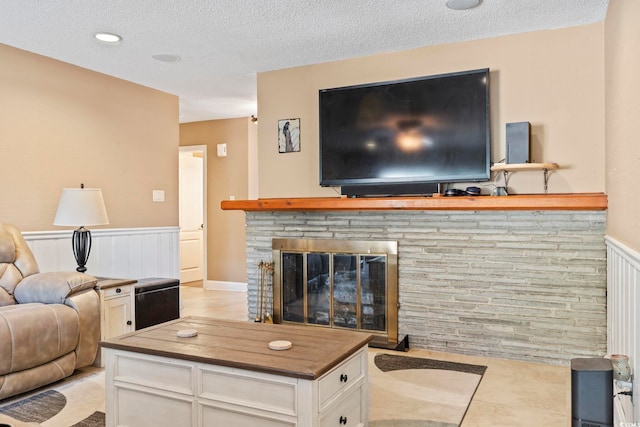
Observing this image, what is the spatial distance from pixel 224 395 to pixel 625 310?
172 centimetres

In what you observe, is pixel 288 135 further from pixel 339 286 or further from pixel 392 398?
pixel 392 398

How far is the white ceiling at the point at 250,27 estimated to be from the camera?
3033 mm

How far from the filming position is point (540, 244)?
334 cm

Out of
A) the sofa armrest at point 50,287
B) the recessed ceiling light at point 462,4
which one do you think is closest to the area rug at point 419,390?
the sofa armrest at point 50,287

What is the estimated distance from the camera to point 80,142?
429cm

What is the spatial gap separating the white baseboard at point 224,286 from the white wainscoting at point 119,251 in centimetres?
140

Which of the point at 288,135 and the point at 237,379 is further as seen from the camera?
the point at 288,135

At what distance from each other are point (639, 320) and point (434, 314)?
2.06m

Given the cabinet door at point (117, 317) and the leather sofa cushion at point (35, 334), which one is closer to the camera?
the leather sofa cushion at point (35, 334)

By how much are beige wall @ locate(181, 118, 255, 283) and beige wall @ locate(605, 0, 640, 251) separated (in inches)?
176

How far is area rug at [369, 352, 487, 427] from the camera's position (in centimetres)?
246

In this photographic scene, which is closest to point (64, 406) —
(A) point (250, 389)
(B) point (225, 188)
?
(A) point (250, 389)

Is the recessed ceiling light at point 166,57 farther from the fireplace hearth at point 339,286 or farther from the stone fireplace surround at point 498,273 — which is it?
the fireplace hearth at point 339,286

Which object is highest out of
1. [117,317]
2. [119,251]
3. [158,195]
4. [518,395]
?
[158,195]
